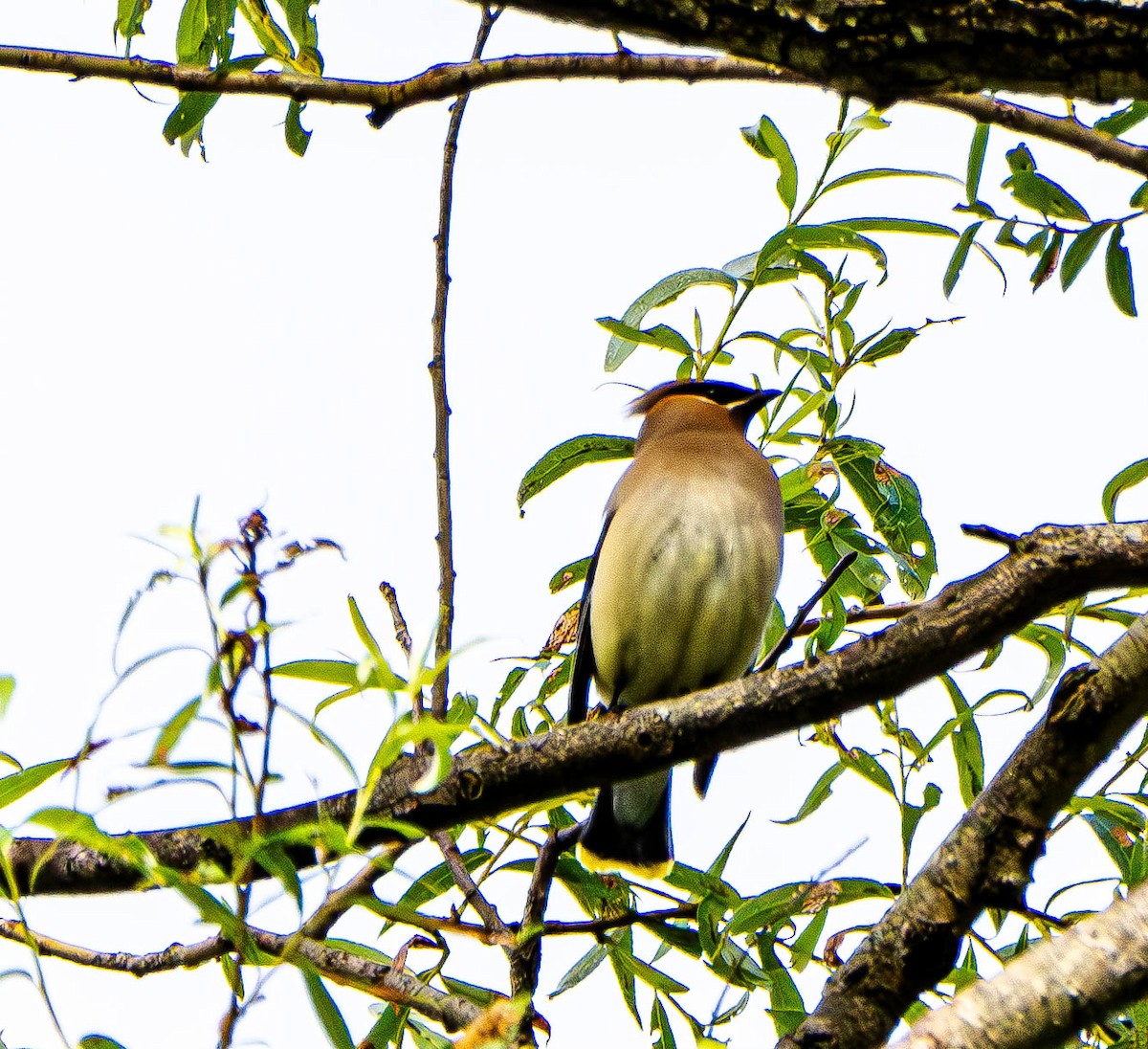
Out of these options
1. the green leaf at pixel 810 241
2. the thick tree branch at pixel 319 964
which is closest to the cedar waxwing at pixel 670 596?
the green leaf at pixel 810 241

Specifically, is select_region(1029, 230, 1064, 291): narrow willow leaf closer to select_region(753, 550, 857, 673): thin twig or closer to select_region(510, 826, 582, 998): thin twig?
select_region(753, 550, 857, 673): thin twig

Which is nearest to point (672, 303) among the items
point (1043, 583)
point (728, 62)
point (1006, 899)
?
point (728, 62)

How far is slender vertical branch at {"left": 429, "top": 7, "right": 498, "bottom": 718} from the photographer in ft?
8.05

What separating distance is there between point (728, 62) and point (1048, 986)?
157 centimetres

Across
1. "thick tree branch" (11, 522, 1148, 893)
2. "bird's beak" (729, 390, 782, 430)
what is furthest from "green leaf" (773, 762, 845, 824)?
"bird's beak" (729, 390, 782, 430)

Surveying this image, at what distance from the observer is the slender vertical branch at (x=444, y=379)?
246cm

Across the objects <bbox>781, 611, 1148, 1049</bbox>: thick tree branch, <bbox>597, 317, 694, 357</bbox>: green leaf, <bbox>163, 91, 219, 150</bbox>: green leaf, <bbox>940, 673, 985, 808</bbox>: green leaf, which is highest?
<bbox>163, 91, 219, 150</bbox>: green leaf

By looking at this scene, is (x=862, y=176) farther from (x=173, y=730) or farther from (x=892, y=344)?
(x=173, y=730)

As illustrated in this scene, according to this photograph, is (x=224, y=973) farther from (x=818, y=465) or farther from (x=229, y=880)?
(x=818, y=465)

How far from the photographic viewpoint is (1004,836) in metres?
1.93

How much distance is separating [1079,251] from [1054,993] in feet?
5.51

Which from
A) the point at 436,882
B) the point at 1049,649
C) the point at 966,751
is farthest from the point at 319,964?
the point at 1049,649

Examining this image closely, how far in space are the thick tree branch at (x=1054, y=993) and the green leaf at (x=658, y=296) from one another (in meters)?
1.74

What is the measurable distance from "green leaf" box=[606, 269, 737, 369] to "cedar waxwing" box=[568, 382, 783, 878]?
2.75 feet
